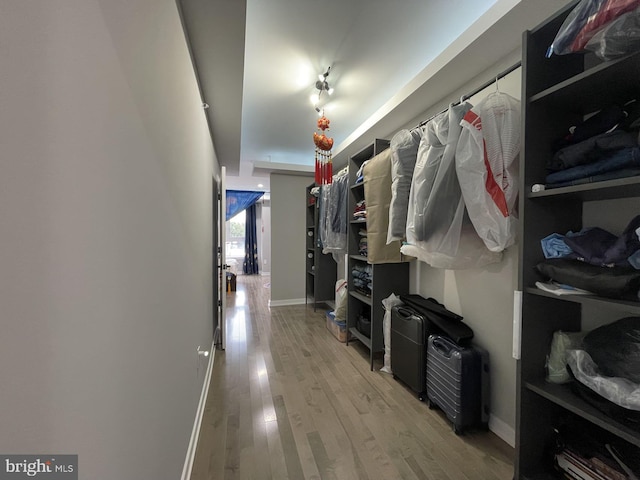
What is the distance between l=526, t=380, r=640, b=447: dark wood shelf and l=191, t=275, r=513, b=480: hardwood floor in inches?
26.3

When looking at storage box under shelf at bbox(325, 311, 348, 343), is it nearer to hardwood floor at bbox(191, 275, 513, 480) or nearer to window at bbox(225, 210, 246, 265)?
hardwood floor at bbox(191, 275, 513, 480)

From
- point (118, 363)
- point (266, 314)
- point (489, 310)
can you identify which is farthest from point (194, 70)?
point (266, 314)

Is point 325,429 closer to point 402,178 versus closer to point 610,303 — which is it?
point 610,303

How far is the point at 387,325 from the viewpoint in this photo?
230cm

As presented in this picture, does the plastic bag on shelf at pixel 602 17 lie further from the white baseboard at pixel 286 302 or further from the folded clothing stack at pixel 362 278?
the white baseboard at pixel 286 302

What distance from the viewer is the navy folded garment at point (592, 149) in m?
0.90

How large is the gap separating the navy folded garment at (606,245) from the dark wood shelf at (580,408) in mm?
528

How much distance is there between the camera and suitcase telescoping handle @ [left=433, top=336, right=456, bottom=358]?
66.4 inches

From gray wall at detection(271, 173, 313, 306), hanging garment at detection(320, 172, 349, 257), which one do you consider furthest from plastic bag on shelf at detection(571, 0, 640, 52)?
gray wall at detection(271, 173, 313, 306)

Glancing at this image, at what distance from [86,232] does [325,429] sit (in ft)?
5.80

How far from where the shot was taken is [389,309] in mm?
2289

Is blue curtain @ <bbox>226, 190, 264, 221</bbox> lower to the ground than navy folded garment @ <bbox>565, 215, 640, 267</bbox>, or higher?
higher

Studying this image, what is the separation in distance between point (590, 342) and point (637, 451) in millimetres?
395

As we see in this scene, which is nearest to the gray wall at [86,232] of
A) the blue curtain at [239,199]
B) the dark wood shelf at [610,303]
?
the dark wood shelf at [610,303]
